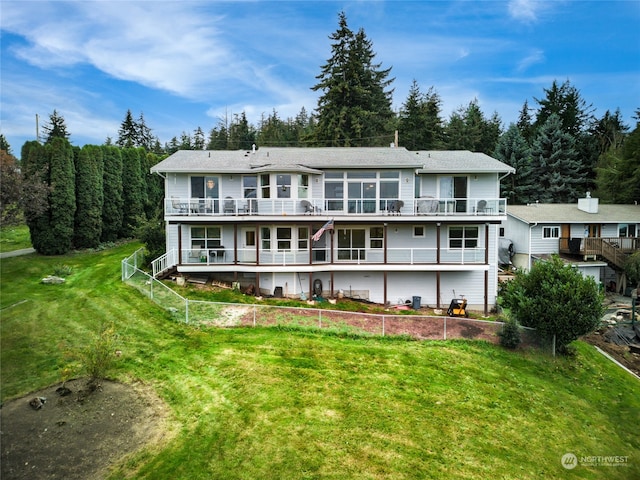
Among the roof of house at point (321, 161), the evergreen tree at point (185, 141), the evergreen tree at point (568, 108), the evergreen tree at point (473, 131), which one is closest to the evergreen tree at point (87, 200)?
the roof of house at point (321, 161)

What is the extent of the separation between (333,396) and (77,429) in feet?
20.7

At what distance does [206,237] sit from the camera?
66.6ft

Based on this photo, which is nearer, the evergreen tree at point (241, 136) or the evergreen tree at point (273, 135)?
the evergreen tree at point (273, 135)

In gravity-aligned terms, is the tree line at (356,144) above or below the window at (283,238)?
above

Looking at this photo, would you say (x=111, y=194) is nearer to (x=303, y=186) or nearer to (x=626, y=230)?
(x=303, y=186)

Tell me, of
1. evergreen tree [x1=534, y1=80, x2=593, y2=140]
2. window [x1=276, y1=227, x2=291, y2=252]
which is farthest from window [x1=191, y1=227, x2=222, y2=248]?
evergreen tree [x1=534, y1=80, x2=593, y2=140]

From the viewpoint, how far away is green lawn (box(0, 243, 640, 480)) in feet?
25.3

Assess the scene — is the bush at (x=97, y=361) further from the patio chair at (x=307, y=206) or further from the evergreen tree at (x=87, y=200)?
Answer: the evergreen tree at (x=87, y=200)

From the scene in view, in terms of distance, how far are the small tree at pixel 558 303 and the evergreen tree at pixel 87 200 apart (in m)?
26.8

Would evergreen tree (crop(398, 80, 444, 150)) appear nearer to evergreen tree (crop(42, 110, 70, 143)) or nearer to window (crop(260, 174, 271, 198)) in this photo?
window (crop(260, 174, 271, 198))

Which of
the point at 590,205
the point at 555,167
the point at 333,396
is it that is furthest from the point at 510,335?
the point at 555,167

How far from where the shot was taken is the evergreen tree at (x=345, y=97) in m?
39.2

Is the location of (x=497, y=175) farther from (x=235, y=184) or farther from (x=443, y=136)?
(x=443, y=136)

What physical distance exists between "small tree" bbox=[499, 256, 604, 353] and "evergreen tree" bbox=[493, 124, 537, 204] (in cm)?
2921
